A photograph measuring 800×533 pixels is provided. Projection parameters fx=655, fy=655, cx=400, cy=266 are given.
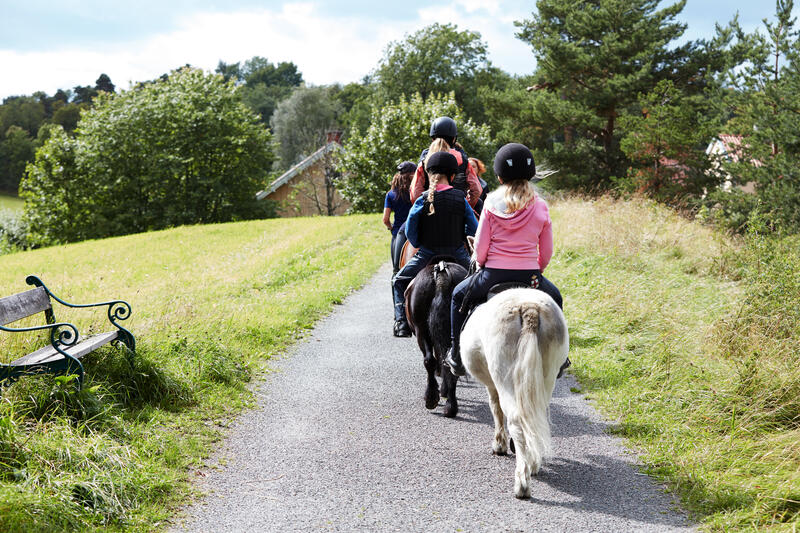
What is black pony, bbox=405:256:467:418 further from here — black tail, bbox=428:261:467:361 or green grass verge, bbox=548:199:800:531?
green grass verge, bbox=548:199:800:531

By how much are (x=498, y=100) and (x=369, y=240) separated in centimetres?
1785

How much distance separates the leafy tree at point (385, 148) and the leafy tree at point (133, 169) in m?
9.70

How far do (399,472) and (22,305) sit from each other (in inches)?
143

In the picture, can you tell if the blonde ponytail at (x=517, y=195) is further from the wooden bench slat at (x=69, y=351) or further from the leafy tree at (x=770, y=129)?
the leafy tree at (x=770, y=129)

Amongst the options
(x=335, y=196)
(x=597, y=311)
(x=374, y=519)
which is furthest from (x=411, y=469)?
(x=335, y=196)

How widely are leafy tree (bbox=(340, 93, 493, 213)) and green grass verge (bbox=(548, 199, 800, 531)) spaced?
25.3 m

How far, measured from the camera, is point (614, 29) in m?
32.3

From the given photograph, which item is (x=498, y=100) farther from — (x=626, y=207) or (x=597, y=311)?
(x=597, y=311)

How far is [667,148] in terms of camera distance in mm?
25891

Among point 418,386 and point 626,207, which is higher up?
point 626,207

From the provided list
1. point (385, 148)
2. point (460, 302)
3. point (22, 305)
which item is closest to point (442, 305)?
point (460, 302)

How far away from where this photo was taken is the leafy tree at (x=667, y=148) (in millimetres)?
25203

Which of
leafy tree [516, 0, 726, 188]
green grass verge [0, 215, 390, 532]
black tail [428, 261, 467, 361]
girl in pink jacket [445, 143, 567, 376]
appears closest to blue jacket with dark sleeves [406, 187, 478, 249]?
black tail [428, 261, 467, 361]

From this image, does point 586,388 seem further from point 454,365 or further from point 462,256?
point 454,365
